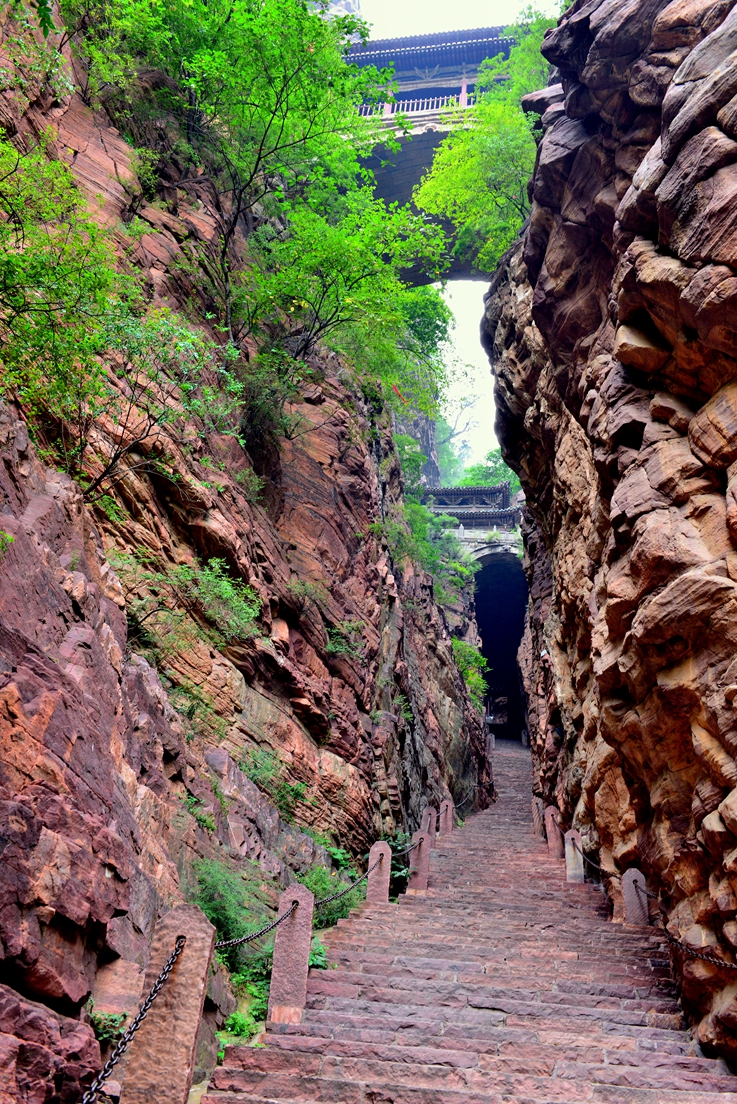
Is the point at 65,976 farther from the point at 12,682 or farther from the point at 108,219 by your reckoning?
the point at 108,219

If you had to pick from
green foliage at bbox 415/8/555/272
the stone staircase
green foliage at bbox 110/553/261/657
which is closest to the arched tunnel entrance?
green foliage at bbox 415/8/555/272

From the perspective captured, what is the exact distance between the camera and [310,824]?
34.1ft

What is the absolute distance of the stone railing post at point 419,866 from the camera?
1078 centimetres

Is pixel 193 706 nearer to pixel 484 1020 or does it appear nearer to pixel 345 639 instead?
pixel 484 1020

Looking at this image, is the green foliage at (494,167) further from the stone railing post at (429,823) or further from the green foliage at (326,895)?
the green foliage at (326,895)

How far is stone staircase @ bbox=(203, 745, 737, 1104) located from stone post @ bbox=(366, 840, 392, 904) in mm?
242

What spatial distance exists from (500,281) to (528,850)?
40.2 ft

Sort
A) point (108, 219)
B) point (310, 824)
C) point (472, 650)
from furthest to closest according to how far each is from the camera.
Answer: point (472, 650)
point (108, 219)
point (310, 824)

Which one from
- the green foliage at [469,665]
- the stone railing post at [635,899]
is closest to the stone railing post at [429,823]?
the stone railing post at [635,899]

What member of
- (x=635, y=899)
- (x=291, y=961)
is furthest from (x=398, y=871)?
(x=291, y=961)

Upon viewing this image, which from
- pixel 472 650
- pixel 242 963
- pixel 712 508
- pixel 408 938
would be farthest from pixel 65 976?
pixel 472 650

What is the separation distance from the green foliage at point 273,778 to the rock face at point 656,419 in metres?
4.42

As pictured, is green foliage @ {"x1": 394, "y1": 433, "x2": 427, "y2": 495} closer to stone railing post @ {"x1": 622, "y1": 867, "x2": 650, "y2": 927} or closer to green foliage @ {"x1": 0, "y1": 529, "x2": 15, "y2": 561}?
stone railing post @ {"x1": 622, "y1": 867, "x2": 650, "y2": 927}

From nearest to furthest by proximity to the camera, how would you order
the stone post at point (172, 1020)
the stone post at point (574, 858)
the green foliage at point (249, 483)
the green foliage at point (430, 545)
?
the stone post at point (172, 1020), the stone post at point (574, 858), the green foliage at point (249, 483), the green foliage at point (430, 545)
